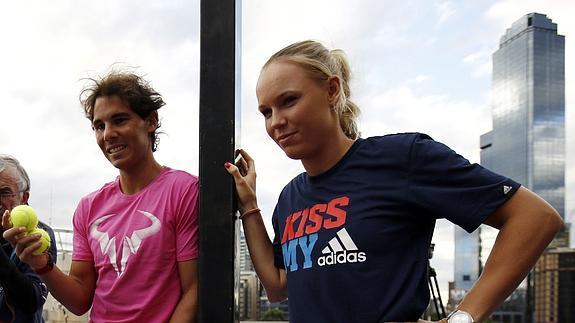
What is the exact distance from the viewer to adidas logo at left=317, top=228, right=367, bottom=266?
1353mm

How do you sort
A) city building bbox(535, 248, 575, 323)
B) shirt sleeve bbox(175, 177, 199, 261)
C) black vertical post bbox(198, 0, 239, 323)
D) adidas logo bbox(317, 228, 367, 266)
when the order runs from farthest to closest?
city building bbox(535, 248, 575, 323)
shirt sleeve bbox(175, 177, 199, 261)
black vertical post bbox(198, 0, 239, 323)
adidas logo bbox(317, 228, 367, 266)

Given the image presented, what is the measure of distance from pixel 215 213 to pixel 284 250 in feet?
0.71

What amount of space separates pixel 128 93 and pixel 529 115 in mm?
82966

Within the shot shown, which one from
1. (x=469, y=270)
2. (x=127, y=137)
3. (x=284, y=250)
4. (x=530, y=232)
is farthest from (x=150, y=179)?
(x=469, y=270)

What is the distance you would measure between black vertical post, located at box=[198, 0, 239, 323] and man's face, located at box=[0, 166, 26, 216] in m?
0.93

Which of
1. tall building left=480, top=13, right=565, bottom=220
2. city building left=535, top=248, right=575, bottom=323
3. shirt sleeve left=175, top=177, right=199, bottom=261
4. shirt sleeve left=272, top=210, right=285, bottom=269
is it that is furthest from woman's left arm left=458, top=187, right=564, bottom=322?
tall building left=480, top=13, right=565, bottom=220

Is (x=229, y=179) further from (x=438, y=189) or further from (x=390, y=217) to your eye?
(x=438, y=189)

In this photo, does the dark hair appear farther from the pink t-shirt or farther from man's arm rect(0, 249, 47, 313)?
man's arm rect(0, 249, 47, 313)

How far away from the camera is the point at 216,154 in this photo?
1494 mm

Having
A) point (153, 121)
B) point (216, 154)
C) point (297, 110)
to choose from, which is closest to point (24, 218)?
point (153, 121)

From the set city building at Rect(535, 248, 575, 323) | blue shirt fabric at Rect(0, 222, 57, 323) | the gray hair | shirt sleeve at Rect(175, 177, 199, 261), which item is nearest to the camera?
shirt sleeve at Rect(175, 177, 199, 261)

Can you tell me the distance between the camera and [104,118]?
5.54 feet

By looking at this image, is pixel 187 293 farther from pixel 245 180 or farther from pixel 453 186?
pixel 453 186

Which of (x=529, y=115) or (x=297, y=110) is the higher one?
(x=529, y=115)
